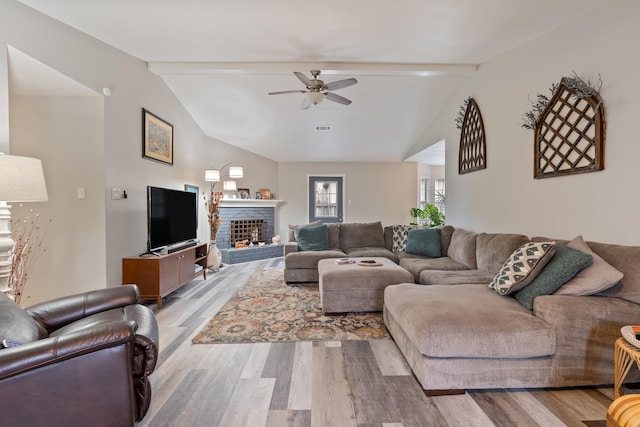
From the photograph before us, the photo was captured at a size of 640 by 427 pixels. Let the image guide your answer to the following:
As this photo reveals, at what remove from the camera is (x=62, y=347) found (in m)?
1.24

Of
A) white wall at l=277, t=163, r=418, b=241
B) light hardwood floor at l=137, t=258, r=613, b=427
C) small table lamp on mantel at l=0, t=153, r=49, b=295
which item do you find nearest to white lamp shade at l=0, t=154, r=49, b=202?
small table lamp on mantel at l=0, t=153, r=49, b=295

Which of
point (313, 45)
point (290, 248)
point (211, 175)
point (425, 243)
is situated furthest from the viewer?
point (211, 175)

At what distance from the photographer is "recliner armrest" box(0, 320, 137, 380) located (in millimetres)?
1146

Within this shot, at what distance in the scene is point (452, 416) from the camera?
5.42 feet

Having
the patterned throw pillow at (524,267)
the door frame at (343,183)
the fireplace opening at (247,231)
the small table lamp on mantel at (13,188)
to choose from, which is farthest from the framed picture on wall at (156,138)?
the patterned throw pillow at (524,267)

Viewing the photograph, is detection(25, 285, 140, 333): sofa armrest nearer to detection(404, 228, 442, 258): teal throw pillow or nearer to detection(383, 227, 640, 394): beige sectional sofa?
detection(383, 227, 640, 394): beige sectional sofa

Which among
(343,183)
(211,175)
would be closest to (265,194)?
(211,175)

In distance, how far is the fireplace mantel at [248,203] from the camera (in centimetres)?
656

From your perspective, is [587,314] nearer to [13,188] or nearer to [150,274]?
[13,188]

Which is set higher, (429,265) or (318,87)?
(318,87)

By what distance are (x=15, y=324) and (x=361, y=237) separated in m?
4.40

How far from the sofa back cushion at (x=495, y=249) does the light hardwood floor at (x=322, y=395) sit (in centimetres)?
132

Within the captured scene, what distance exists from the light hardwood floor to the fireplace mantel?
433cm

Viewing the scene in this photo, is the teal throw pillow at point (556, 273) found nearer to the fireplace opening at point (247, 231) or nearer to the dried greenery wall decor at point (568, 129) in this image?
the dried greenery wall decor at point (568, 129)
